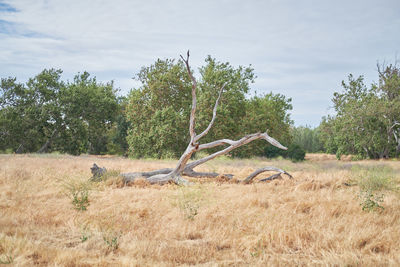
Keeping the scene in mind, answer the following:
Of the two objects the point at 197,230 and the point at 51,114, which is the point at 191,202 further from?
Result: the point at 51,114

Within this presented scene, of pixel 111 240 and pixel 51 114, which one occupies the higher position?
pixel 51 114

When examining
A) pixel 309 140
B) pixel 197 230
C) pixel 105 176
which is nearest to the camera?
pixel 197 230

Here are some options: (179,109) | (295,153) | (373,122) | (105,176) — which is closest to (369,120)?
(373,122)

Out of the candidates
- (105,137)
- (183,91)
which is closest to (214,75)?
(183,91)

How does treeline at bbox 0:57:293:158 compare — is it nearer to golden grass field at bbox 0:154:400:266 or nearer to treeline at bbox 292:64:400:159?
treeline at bbox 292:64:400:159

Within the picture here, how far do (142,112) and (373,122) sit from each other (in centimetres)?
2180

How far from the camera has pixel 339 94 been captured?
3594cm

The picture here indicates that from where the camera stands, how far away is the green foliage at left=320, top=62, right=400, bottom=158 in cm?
2936

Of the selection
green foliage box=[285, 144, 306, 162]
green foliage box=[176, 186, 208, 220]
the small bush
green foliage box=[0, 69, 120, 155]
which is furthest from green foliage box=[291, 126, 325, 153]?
the small bush

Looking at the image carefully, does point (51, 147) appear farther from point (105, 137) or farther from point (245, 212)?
point (245, 212)

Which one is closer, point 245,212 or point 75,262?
point 75,262

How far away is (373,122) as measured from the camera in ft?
101

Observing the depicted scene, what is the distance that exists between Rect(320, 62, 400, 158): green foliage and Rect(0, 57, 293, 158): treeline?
6864 millimetres

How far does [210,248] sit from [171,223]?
1.18 m
